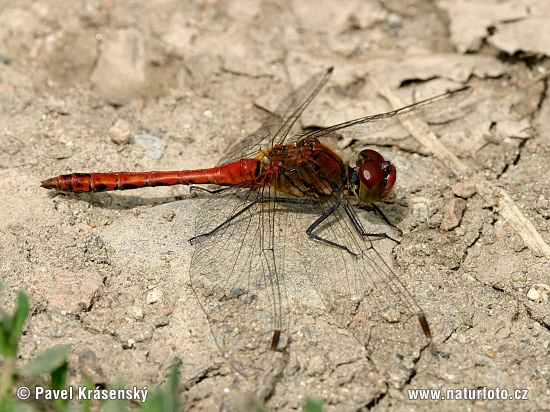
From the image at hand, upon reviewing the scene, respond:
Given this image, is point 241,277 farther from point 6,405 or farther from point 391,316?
point 6,405

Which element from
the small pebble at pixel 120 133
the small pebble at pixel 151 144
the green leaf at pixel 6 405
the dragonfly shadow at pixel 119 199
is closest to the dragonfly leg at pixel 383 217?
the dragonfly shadow at pixel 119 199

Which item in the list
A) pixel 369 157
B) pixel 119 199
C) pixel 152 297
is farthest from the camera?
pixel 119 199

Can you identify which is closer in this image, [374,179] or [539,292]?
[539,292]

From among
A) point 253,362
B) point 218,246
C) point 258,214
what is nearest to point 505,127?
point 258,214

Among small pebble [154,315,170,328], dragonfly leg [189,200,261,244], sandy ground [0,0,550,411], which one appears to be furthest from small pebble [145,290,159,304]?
dragonfly leg [189,200,261,244]

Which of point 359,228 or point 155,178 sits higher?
point 155,178

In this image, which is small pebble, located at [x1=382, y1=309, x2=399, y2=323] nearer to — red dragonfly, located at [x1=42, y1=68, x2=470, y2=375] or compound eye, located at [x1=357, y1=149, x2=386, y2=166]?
red dragonfly, located at [x1=42, y1=68, x2=470, y2=375]

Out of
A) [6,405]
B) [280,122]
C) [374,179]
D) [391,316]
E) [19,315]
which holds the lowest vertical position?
[6,405]

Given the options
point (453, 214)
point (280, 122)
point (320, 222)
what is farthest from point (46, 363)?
point (453, 214)
